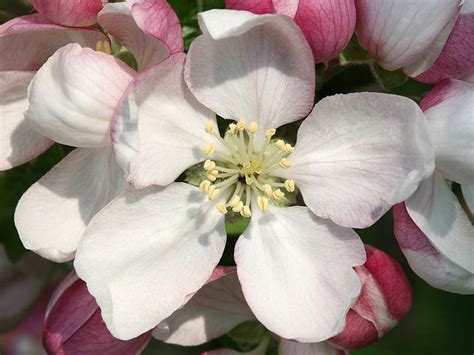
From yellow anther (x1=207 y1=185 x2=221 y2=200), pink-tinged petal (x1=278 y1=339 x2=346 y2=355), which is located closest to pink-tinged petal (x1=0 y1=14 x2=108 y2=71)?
yellow anther (x1=207 y1=185 x2=221 y2=200)

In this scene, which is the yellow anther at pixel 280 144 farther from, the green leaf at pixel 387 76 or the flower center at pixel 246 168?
the green leaf at pixel 387 76

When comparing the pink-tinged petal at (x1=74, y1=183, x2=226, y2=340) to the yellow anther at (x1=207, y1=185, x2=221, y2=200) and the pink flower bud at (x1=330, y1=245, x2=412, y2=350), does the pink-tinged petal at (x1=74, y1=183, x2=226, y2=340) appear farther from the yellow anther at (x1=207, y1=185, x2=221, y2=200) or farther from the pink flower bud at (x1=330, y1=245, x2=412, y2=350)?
the pink flower bud at (x1=330, y1=245, x2=412, y2=350)

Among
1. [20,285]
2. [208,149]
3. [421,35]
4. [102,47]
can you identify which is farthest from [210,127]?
[20,285]

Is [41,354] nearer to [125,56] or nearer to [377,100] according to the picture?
[125,56]

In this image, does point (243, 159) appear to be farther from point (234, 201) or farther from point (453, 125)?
point (453, 125)

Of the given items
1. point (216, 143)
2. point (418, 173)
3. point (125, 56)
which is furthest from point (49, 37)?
point (418, 173)
